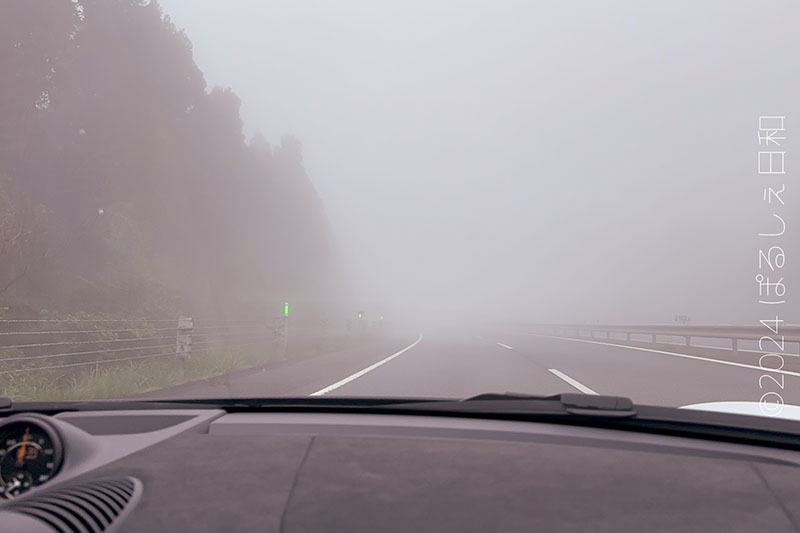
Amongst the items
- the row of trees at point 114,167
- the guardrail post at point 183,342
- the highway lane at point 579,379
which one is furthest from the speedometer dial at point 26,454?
the row of trees at point 114,167

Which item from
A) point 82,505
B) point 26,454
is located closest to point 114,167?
point 26,454

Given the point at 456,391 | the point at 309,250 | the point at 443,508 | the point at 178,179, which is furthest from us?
the point at 309,250

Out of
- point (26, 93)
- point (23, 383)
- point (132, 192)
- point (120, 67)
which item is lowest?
point (23, 383)

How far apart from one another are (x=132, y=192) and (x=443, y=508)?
2549 cm

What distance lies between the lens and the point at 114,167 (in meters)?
22.2

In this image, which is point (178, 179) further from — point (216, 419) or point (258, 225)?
point (216, 419)

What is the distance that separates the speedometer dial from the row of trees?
15.2 metres

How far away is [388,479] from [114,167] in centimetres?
2384

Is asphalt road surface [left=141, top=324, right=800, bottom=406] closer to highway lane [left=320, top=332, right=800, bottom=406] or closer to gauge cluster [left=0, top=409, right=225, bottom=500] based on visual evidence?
highway lane [left=320, top=332, right=800, bottom=406]

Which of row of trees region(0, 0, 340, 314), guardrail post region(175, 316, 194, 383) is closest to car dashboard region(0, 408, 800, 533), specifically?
guardrail post region(175, 316, 194, 383)

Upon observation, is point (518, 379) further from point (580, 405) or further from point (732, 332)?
point (732, 332)

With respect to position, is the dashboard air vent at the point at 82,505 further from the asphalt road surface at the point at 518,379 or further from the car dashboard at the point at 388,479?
the asphalt road surface at the point at 518,379

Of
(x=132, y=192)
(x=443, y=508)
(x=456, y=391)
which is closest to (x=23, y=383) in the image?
(x=456, y=391)

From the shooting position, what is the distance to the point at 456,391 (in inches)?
326
